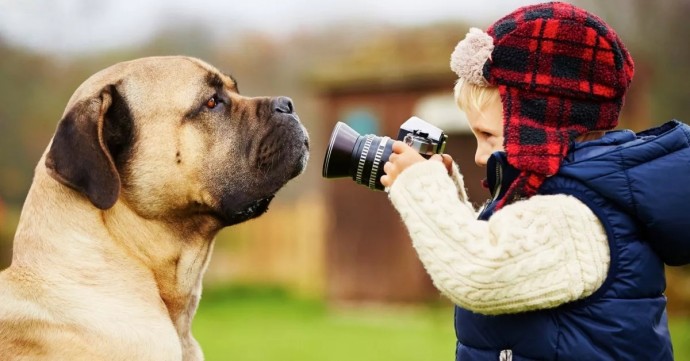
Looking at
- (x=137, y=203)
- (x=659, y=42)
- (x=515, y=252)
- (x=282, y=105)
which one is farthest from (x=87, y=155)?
(x=659, y=42)

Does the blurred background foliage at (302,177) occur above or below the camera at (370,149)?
below

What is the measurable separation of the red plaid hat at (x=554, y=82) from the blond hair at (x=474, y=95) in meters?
0.09

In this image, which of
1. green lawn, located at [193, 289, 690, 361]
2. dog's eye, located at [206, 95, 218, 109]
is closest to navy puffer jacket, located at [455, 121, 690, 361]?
dog's eye, located at [206, 95, 218, 109]

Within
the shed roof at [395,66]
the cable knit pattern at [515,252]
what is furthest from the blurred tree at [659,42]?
the cable knit pattern at [515,252]

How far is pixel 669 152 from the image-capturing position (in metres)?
2.63

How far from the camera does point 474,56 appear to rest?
2.79 metres

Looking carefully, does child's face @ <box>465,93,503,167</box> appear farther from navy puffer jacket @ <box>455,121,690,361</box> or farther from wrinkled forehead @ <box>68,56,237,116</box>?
wrinkled forehead @ <box>68,56,237,116</box>

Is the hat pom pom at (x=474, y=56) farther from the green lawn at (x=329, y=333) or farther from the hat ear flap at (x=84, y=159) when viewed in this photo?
the green lawn at (x=329, y=333)

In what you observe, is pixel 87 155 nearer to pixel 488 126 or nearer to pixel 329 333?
pixel 488 126

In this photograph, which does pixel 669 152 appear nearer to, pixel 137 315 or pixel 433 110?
pixel 137 315

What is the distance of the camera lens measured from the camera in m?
2.92

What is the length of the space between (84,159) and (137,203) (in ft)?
0.97

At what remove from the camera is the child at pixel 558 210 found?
2.52 m

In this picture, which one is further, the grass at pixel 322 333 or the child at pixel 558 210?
the grass at pixel 322 333
